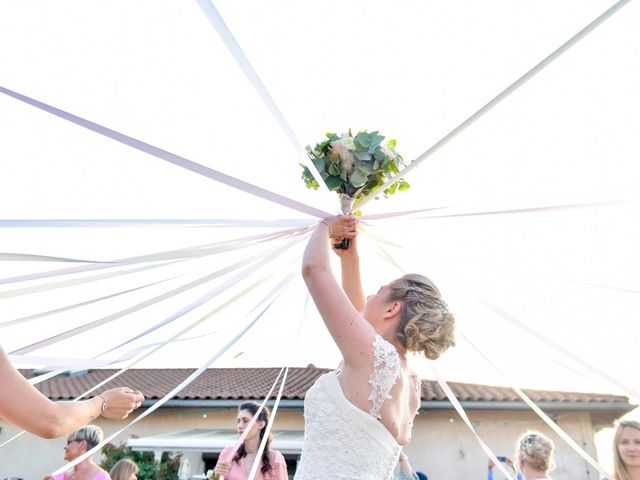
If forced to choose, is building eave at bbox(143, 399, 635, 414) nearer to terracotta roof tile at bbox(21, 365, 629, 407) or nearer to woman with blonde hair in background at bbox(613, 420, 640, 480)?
terracotta roof tile at bbox(21, 365, 629, 407)

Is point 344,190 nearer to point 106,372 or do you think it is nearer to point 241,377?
point 241,377

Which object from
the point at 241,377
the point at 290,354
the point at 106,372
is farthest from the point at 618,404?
the point at 106,372

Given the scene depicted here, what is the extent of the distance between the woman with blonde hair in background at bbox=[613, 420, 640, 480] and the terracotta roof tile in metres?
8.45

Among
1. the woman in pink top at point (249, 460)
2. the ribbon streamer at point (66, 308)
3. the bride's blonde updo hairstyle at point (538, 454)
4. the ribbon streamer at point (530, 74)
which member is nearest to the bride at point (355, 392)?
the ribbon streamer at point (530, 74)

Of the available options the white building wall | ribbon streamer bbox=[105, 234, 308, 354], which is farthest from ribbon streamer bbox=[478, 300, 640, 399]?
the white building wall

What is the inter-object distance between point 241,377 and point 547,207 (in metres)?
14.5

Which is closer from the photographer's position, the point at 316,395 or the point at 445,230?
the point at 316,395

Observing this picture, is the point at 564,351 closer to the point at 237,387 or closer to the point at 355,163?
the point at 355,163

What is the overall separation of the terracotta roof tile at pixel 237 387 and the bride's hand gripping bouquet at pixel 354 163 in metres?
9.35

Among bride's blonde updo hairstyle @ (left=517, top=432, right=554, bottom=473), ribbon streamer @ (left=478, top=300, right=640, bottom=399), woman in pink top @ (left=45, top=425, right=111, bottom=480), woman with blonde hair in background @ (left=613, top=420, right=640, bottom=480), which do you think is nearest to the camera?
ribbon streamer @ (left=478, top=300, right=640, bottom=399)

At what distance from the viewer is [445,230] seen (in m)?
3.79

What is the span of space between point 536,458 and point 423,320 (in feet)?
8.34

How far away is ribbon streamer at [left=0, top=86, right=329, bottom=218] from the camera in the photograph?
1.84m

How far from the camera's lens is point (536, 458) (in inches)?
162
